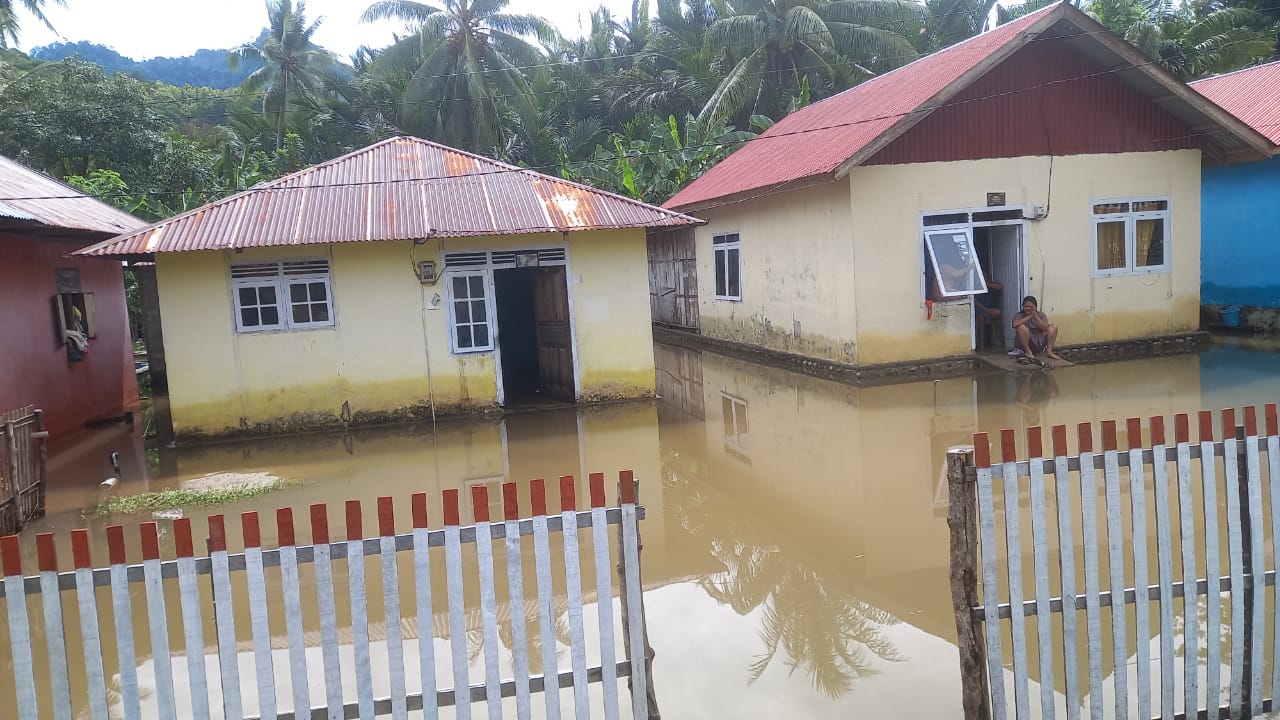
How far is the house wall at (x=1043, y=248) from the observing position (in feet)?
42.7

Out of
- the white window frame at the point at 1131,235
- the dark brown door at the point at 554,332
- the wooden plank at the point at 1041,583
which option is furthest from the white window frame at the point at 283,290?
the white window frame at the point at 1131,235

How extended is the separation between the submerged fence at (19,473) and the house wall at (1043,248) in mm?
9770

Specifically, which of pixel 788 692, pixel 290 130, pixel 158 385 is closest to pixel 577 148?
pixel 290 130

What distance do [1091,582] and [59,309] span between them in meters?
13.0

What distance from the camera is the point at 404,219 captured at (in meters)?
11.6

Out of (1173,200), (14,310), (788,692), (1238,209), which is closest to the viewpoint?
(788,692)

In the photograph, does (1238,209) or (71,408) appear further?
(1238,209)

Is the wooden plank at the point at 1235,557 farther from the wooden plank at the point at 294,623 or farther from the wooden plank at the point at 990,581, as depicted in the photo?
the wooden plank at the point at 294,623

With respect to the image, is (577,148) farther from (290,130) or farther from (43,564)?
(43,564)

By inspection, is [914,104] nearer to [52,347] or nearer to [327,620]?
[327,620]

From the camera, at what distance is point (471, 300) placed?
12.0 metres

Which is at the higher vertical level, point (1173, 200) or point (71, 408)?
point (1173, 200)

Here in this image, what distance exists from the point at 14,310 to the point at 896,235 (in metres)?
11.3

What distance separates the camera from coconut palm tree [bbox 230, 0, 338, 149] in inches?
1270
